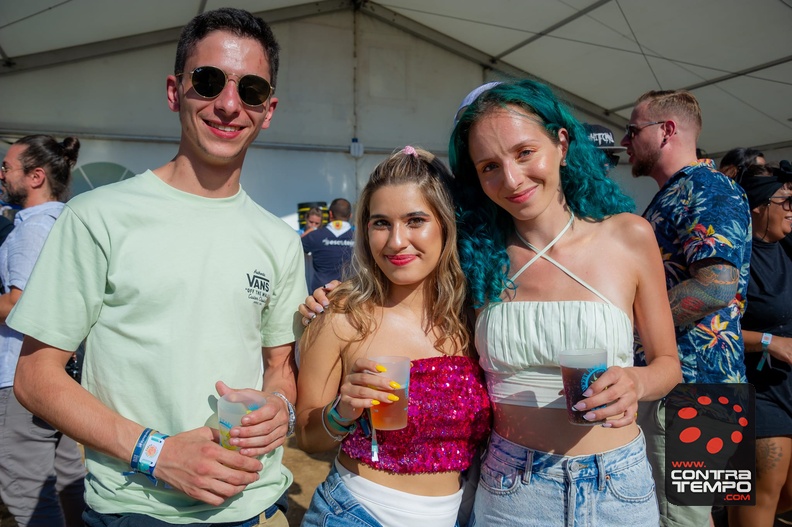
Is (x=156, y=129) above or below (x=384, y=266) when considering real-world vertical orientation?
above

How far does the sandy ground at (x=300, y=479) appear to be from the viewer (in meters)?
3.97

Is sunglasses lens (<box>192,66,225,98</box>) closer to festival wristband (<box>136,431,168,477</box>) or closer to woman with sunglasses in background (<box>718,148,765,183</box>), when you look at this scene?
festival wristband (<box>136,431,168,477</box>)

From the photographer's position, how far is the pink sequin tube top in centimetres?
184

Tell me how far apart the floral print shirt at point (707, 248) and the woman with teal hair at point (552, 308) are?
1.99ft

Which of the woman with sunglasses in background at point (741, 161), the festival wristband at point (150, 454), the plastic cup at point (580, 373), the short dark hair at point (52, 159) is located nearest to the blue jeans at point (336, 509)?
the festival wristband at point (150, 454)

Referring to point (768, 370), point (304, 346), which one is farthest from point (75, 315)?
point (768, 370)

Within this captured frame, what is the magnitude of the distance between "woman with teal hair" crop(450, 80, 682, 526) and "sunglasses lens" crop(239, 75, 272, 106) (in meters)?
0.75

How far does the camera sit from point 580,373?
4.89 ft

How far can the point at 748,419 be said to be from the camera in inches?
84.7

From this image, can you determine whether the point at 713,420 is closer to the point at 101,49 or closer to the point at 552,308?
the point at 552,308

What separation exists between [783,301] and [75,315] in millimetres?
3443

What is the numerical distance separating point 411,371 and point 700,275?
139cm

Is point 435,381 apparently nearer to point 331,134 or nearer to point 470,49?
point 331,134

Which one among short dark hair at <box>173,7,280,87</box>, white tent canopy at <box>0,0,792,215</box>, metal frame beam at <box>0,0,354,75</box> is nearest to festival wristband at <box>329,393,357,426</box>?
short dark hair at <box>173,7,280,87</box>
